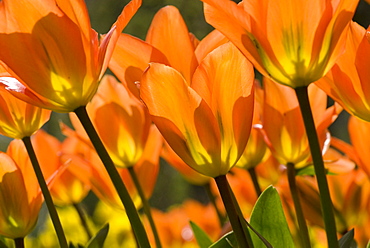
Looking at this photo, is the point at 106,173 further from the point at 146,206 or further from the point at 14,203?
the point at 14,203

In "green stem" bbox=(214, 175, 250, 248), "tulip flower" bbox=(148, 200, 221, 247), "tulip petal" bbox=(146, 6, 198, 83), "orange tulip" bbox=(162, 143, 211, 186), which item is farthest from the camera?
"tulip flower" bbox=(148, 200, 221, 247)

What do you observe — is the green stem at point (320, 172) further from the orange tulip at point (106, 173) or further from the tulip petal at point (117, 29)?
the orange tulip at point (106, 173)

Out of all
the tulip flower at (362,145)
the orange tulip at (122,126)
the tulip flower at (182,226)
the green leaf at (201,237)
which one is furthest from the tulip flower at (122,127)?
the tulip flower at (182,226)

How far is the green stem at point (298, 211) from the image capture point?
2.04 ft

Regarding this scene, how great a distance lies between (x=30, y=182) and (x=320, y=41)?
1.00 ft

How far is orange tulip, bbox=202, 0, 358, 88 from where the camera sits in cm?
50

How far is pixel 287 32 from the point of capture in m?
0.52

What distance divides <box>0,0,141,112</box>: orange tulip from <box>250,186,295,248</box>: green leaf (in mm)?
175

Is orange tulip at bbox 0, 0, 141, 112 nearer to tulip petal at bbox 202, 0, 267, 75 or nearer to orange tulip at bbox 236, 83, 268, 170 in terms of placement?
tulip petal at bbox 202, 0, 267, 75

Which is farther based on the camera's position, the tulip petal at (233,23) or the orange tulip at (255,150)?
the orange tulip at (255,150)

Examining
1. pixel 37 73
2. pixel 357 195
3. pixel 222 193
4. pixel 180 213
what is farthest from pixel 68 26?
pixel 180 213

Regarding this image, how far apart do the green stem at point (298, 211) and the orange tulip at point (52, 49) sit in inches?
9.2

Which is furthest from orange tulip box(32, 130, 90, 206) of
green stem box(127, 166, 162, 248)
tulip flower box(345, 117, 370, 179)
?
tulip flower box(345, 117, 370, 179)

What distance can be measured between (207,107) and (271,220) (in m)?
0.14
